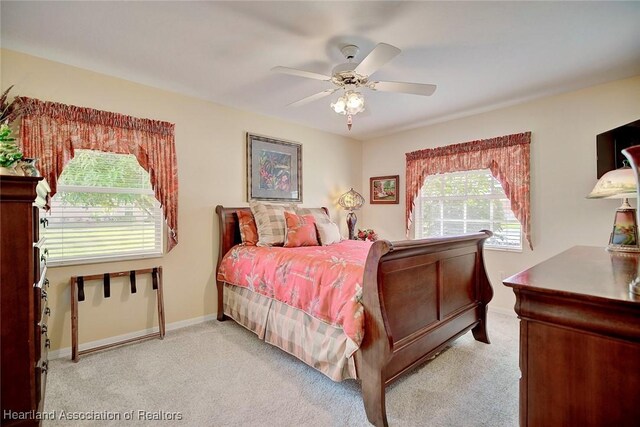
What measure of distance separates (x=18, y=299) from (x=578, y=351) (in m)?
2.29

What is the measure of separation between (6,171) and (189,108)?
200cm

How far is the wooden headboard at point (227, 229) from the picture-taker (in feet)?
10.9

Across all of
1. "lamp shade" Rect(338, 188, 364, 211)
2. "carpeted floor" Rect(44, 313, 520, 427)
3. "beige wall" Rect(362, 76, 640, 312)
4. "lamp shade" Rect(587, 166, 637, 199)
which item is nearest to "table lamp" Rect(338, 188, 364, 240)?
"lamp shade" Rect(338, 188, 364, 211)

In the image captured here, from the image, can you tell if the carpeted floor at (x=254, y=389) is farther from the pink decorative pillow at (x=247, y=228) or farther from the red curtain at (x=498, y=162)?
the red curtain at (x=498, y=162)

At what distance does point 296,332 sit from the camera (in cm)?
228

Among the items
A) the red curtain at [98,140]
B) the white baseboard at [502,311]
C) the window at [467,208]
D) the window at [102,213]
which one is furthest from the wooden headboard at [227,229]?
the white baseboard at [502,311]

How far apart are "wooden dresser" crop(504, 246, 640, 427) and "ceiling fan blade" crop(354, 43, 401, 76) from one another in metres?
1.42

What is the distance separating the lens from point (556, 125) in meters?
3.16

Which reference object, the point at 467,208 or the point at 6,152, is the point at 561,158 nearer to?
→ the point at 467,208

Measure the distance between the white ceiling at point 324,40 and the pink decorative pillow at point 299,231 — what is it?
1376 millimetres

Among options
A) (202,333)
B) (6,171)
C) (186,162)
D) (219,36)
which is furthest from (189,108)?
(202,333)

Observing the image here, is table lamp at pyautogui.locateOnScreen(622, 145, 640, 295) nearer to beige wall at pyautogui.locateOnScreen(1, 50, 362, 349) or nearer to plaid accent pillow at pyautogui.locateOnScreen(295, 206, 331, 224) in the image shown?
plaid accent pillow at pyautogui.locateOnScreen(295, 206, 331, 224)

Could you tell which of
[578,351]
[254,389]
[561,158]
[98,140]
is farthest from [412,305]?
[98,140]

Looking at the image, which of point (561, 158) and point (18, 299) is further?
point (561, 158)
